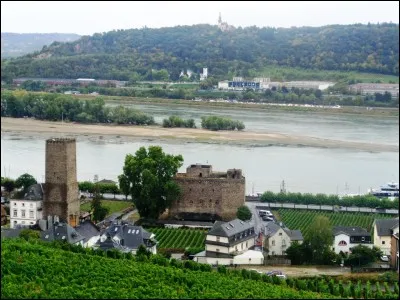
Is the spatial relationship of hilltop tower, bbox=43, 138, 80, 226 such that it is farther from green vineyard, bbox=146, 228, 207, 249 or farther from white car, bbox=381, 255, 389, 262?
white car, bbox=381, 255, 389, 262

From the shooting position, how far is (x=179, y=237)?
13.6 meters

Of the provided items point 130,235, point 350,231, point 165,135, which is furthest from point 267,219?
point 165,135

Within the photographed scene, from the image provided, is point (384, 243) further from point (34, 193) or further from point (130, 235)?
point (34, 193)

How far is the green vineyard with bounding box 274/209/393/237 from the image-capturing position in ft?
48.8

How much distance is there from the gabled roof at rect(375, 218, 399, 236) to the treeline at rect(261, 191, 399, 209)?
3.56m

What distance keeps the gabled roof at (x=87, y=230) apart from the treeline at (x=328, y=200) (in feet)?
16.7

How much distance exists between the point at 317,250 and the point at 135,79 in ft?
116

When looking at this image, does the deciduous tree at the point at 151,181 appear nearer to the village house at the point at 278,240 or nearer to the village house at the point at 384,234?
the village house at the point at 278,240

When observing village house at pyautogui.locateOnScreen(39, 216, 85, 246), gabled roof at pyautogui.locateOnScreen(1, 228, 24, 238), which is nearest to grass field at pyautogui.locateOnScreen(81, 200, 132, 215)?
gabled roof at pyautogui.locateOnScreen(1, 228, 24, 238)

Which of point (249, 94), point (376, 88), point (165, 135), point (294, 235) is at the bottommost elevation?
point (165, 135)

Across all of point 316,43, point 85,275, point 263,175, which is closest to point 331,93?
point 316,43

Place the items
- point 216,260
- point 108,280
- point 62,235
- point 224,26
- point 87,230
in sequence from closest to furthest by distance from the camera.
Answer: point 108,280 → point 62,235 → point 216,260 → point 87,230 → point 224,26

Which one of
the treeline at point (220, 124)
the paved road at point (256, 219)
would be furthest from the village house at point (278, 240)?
the treeline at point (220, 124)

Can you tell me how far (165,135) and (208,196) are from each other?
39.3 feet
